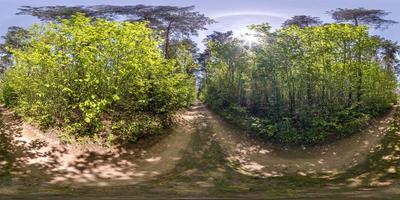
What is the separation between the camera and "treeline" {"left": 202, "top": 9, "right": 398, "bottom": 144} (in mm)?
27203

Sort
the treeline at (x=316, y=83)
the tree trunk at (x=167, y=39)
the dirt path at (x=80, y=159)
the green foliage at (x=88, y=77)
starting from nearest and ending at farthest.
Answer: the dirt path at (x=80, y=159), the green foliage at (x=88, y=77), the treeline at (x=316, y=83), the tree trunk at (x=167, y=39)

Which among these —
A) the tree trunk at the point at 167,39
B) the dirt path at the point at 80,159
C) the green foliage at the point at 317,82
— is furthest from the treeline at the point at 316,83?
the tree trunk at the point at 167,39

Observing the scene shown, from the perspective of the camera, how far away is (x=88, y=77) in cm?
2334

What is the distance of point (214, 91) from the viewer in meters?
37.7

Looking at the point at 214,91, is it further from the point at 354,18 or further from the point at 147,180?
the point at 147,180

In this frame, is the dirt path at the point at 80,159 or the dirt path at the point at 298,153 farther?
the dirt path at the point at 298,153

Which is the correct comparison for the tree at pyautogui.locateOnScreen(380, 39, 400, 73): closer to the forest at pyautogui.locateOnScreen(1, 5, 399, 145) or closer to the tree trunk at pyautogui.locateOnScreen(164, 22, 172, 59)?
the forest at pyautogui.locateOnScreen(1, 5, 399, 145)

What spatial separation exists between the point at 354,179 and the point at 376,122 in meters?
9.60

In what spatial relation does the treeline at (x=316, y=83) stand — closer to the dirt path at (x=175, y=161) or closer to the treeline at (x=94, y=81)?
the dirt path at (x=175, y=161)

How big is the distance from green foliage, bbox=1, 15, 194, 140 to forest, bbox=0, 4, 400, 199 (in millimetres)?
81

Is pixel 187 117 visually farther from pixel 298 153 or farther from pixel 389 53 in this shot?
pixel 389 53

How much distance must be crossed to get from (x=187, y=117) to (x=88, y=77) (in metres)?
9.98

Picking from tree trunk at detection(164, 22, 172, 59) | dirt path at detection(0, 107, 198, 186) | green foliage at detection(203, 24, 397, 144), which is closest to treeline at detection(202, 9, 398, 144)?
green foliage at detection(203, 24, 397, 144)

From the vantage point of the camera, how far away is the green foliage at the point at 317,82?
1073 inches
